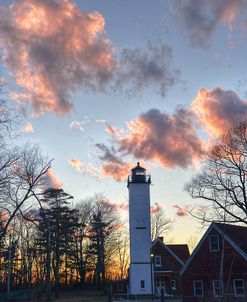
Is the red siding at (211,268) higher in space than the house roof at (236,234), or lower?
lower

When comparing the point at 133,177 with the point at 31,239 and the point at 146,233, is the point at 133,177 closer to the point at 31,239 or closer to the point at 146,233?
the point at 146,233

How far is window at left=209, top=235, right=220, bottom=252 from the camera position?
33688 millimetres

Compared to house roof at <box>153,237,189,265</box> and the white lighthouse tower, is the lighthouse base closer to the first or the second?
the white lighthouse tower

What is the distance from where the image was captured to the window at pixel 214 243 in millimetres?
33688

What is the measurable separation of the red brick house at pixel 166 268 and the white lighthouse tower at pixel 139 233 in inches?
90.4

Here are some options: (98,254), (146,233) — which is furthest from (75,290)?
(146,233)

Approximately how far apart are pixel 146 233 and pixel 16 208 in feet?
83.6

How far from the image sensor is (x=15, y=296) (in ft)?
157

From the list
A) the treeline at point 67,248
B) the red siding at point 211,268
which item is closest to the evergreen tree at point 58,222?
the treeline at point 67,248

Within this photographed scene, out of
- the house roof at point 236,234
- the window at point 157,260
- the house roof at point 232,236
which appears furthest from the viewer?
the window at point 157,260

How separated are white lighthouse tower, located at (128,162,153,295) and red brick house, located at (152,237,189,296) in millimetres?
2297

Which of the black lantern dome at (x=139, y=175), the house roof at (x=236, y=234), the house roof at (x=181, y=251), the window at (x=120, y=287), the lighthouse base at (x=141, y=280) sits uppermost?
the black lantern dome at (x=139, y=175)

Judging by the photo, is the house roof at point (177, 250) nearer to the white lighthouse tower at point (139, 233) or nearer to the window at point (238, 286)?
the white lighthouse tower at point (139, 233)

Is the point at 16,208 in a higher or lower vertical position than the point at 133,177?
lower
